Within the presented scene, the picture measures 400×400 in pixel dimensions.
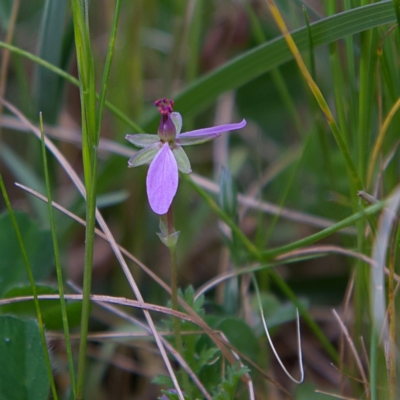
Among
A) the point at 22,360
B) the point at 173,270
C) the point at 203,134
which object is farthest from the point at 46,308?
the point at 203,134

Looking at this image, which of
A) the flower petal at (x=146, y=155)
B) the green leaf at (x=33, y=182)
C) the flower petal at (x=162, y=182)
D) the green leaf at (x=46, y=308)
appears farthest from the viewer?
the green leaf at (x=33, y=182)

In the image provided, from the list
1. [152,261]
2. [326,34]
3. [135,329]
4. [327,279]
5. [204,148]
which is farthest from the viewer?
[204,148]

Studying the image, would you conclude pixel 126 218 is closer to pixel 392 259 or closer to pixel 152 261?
pixel 152 261

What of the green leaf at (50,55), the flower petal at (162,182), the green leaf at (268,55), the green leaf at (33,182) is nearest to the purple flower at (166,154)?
the flower petal at (162,182)

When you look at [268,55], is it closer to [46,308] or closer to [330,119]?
[330,119]

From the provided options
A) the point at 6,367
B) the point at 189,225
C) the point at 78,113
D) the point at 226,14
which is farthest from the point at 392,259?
the point at 78,113

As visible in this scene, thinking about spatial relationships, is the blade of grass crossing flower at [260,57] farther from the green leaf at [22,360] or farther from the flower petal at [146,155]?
the green leaf at [22,360]
